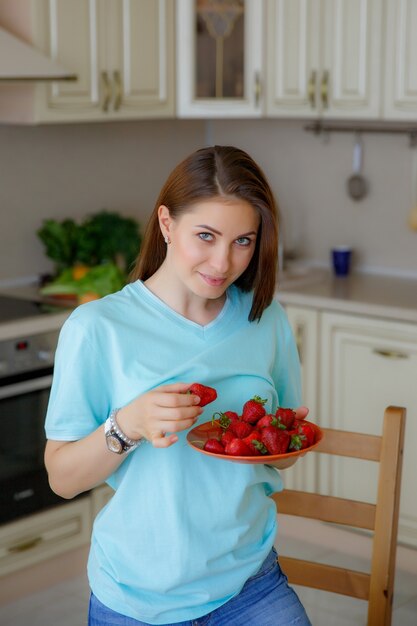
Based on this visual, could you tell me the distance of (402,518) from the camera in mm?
3287

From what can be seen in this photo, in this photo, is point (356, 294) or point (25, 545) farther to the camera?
point (356, 294)

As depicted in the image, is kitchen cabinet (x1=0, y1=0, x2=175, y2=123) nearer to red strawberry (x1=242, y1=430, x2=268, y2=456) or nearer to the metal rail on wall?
the metal rail on wall

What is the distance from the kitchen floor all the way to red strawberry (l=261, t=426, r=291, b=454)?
1.61m

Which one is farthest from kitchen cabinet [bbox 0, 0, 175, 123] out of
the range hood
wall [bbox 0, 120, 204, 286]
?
wall [bbox 0, 120, 204, 286]

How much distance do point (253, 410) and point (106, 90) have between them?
206cm

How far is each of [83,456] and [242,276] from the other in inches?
17.3

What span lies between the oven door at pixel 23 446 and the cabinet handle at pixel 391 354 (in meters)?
1.04

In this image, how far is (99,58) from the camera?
334 centimetres

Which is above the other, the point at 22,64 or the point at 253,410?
the point at 22,64

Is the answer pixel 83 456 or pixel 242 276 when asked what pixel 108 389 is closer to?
pixel 83 456

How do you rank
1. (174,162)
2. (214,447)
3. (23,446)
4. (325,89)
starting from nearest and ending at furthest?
(214,447), (23,446), (325,89), (174,162)

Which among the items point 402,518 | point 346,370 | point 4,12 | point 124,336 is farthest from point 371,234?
point 124,336

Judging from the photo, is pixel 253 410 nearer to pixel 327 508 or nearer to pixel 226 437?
pixel 226 437

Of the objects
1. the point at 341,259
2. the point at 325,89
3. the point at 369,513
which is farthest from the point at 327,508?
the point at 341,259
